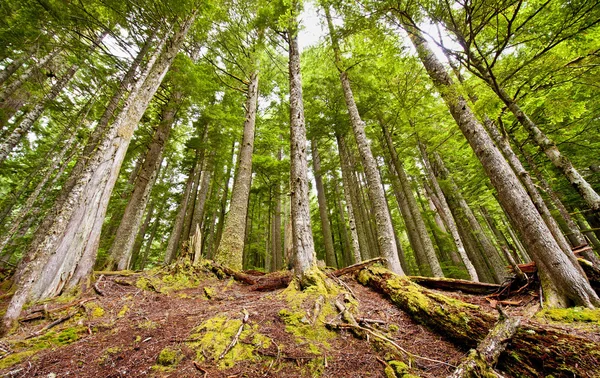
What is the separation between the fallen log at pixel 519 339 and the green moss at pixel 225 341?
89.9 inches

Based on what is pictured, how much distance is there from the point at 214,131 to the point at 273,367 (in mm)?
12774

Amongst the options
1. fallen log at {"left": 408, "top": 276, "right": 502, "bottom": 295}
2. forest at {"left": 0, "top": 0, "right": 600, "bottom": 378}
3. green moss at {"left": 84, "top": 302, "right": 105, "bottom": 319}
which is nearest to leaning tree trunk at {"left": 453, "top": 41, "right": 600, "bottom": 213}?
forest at {"left": 0, "top": 0, "right": 600, "bottom": 378}

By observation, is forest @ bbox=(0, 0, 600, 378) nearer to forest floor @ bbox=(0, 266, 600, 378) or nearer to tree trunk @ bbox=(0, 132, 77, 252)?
forest floor @ bbox=(0, 266, 600, 378)

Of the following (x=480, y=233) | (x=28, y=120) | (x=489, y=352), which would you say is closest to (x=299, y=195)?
(x=489, y=352)

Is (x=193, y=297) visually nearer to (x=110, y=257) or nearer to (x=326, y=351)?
(x=326, y=351)

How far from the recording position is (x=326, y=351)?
2.41 metres

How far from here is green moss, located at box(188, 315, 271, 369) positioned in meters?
2.28

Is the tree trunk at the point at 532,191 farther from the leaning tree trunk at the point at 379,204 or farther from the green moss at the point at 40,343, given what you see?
the green moss at the point at 40,343

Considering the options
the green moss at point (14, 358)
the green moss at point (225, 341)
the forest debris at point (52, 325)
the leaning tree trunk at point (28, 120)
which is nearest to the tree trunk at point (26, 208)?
the leaning tree trunk at point (28, 120)

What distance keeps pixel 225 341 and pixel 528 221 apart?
5.08 metres

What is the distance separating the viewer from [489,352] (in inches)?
79.7

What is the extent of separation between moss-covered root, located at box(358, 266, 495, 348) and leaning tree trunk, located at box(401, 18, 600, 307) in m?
1.44

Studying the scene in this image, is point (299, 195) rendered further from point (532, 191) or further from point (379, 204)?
point (532, 191)

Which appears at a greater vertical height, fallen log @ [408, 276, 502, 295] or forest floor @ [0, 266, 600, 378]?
fallen log @ [408, 276, 502, 295]
